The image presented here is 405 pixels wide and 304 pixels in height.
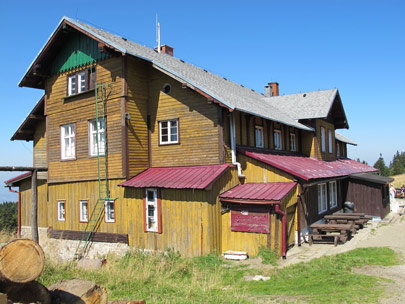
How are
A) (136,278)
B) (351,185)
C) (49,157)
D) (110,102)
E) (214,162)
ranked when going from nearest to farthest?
(136,278) < (214,162) < (110,102) < (49,157) < (351,185)

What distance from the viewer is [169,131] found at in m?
16.2

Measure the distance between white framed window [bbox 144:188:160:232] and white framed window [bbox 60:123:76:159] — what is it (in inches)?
199

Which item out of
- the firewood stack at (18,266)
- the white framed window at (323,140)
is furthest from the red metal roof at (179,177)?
the white framed window at (323,140)

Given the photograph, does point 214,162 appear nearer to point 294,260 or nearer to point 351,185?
point 294,260

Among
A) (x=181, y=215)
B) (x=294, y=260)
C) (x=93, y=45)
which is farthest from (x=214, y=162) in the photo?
(x=93, y=45)

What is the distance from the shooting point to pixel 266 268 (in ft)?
38.2

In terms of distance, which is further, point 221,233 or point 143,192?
point 143,192

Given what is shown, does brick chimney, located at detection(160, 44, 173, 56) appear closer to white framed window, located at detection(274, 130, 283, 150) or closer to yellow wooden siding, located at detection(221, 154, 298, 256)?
white framed window, located at detection(274, 130, 283, 150)

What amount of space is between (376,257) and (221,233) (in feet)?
17.4

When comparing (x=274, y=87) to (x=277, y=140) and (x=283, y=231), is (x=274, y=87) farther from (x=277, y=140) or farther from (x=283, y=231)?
(x=283, y=231)

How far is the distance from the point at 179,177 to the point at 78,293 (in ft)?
26.4

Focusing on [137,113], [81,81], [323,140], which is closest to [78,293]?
[137,113]

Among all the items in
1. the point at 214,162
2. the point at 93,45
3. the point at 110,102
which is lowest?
the point at 214,162

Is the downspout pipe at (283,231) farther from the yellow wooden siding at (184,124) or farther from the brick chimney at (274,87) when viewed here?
the brick chimney at (274,87)
